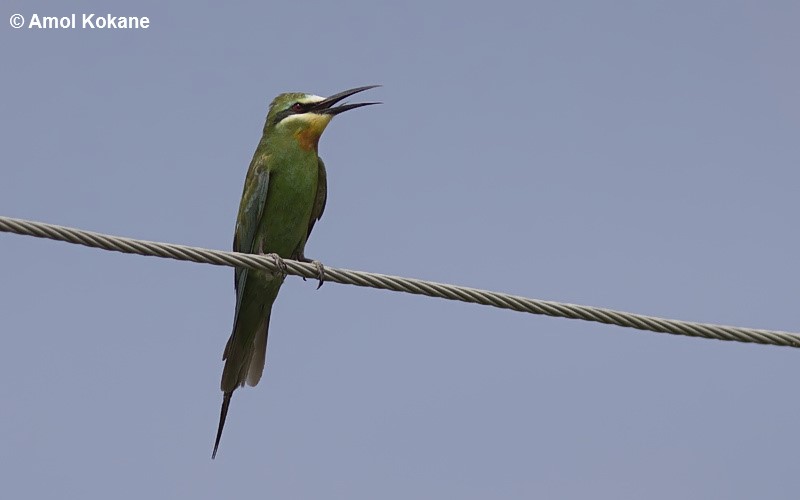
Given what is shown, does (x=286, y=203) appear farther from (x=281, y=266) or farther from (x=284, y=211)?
(x=281, y=266)

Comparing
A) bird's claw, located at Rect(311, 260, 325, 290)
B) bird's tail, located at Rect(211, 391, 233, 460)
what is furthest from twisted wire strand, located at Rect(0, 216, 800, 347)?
bird's tail, located at Rect(211, 391, 233, 460)

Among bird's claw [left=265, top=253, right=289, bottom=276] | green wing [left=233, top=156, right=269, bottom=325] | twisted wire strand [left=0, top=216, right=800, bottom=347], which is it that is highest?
green wing [left=233, top=156, right=269, bottom=325]

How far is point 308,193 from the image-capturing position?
5.95 metres

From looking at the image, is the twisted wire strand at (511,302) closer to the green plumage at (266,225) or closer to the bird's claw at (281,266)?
the bird's claw at (281,266)

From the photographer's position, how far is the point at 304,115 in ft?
19.9

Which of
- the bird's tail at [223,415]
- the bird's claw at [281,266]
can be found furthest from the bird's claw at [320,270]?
the bird's tail at [223,415]

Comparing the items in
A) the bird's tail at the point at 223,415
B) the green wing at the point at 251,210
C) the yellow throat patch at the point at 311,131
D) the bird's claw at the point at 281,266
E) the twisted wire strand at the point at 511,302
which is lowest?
the bird's tail at the point at 223,415

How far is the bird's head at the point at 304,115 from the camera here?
6.01 meters

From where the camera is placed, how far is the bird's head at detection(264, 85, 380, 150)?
601 centimetres

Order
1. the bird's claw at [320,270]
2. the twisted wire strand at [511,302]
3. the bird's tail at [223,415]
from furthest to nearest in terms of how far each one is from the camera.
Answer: the bird's tail at [223,415] → the bird's claw at [320,270] → the twisted wire strand at [511,302]

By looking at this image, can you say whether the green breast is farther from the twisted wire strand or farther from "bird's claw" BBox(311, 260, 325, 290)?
the twisted wire strand

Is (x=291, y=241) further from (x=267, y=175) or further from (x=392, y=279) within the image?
(x=392, y=279)

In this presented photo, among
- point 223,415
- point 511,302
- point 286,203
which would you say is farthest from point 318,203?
point 511,302

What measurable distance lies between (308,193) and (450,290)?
7.85 ft
